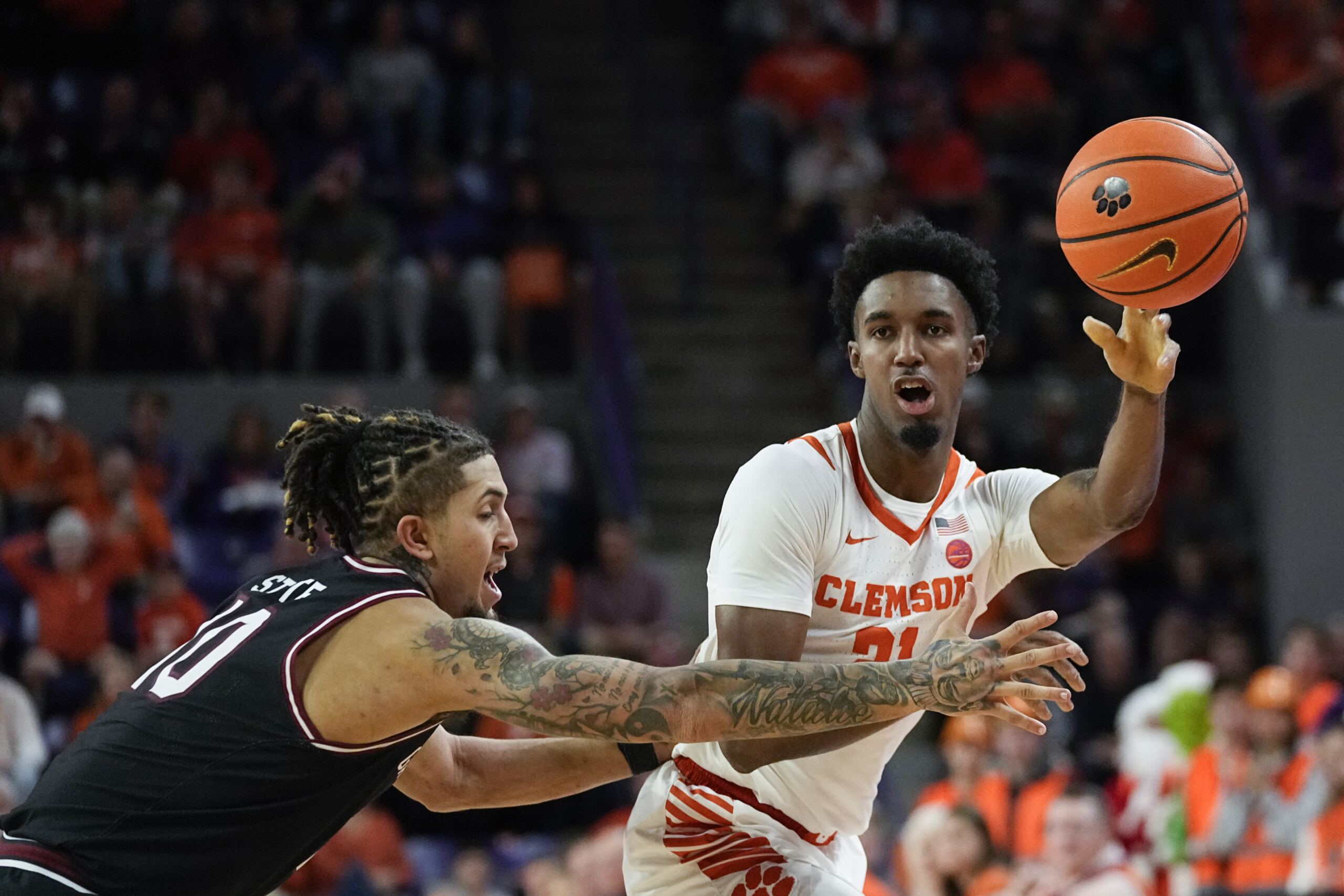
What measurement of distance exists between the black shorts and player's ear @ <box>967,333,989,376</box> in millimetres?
2683

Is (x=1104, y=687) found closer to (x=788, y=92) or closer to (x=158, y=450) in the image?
(x=788, y=92)

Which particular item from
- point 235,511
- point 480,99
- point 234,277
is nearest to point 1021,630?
point 235,511

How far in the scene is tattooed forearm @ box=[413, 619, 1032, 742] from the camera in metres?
3.94

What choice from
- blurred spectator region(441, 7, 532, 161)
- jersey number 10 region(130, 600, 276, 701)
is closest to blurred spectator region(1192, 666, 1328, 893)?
jersey number 10 region(130, 600, 276, 701)

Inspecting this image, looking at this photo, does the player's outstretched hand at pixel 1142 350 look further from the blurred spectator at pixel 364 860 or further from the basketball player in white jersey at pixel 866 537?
the blurred spectator at pixel 364 860

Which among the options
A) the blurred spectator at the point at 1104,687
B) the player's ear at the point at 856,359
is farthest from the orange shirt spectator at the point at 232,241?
the player's ear at the point at 856,359

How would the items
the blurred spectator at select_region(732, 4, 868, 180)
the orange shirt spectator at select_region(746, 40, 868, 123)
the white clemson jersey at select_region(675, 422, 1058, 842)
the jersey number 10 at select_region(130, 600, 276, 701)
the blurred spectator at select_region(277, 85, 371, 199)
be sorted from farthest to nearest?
the orange shirt spectator at select_region(746, 40, 868, 123), the blurred spectator at select_region(732, 4, 868, 180), the blurred spectator at select_region(277, 85, 371, 199), the white clemson jersey at select_region(675, 422, 1058, 842), the jersey number 10 at select_region(130, 600, 276, 701)

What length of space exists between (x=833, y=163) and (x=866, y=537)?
1071cm

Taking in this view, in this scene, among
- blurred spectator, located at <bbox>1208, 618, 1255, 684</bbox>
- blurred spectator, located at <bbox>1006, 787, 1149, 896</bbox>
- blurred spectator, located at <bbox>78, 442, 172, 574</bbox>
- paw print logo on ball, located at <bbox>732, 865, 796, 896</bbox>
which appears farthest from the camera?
blurred spectator, located at <bbox>78, 442, 172, 574</bbox>

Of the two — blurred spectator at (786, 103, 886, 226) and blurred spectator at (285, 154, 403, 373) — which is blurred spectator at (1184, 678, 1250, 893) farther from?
blurred spectator at (285, 154, 403, 373)

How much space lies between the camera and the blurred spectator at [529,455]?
13.2m

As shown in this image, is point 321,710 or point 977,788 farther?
point 977,788

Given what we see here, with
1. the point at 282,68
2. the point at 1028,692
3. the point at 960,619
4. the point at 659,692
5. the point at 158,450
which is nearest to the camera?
the point at 1028,692

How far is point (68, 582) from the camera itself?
37.2ft
